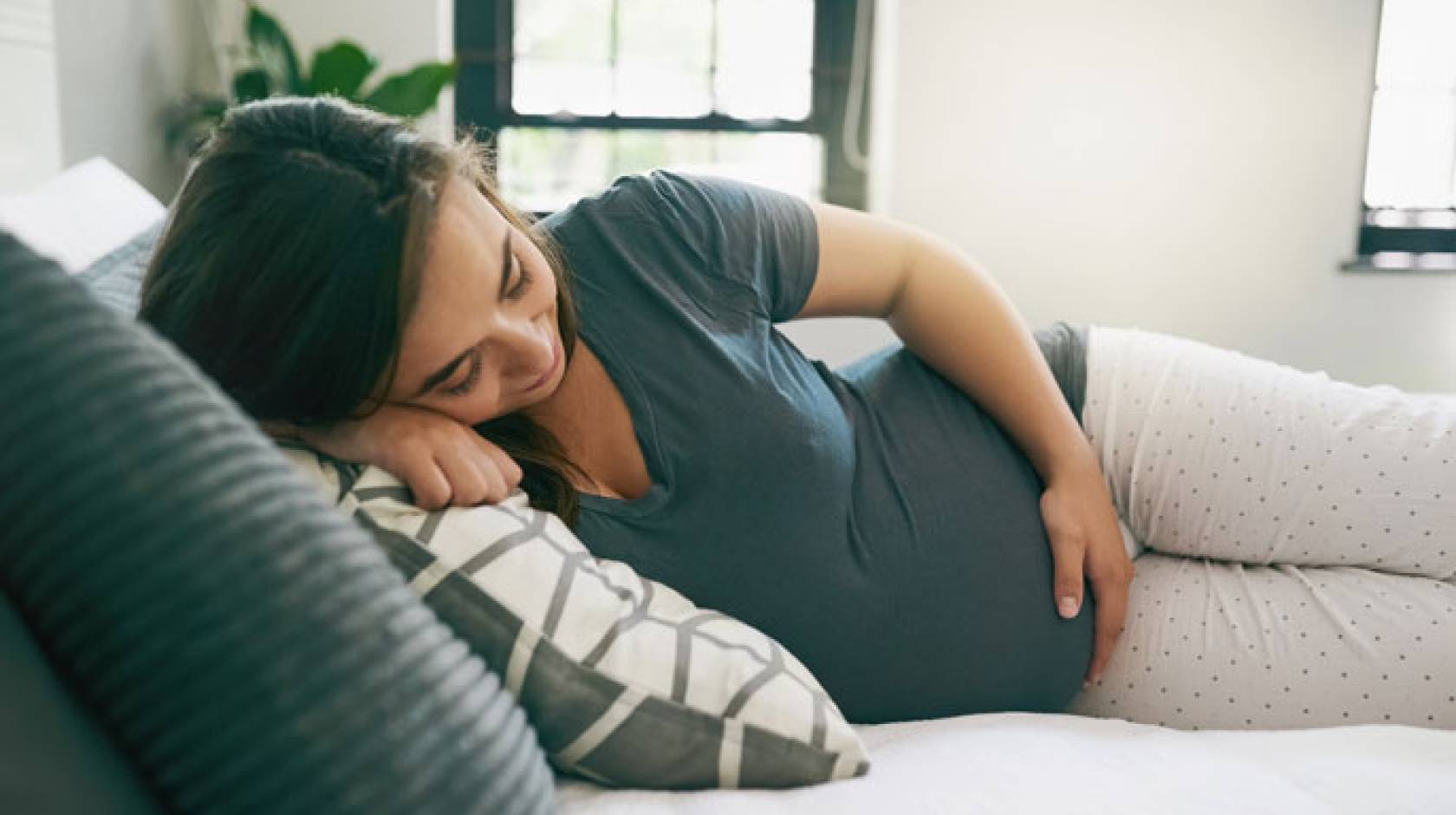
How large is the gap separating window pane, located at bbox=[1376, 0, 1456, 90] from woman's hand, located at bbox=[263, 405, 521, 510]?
340 cm

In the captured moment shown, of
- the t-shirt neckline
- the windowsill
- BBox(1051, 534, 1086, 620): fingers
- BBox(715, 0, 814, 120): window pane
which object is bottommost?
BBox(1051, 534, 1086, 620): fingers

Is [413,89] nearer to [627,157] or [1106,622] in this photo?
[627,157]

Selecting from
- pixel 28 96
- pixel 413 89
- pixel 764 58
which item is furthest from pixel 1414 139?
pixel 28 96

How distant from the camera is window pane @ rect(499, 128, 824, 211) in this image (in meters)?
3.27

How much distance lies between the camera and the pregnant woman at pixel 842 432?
80 cm

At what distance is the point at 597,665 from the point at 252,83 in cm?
234

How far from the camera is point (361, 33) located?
290cm

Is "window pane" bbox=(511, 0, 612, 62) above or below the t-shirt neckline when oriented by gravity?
above

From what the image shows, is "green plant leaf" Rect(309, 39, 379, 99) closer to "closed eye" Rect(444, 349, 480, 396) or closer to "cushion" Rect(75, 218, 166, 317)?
"cushion" Rect(75, 218, 166, 317)

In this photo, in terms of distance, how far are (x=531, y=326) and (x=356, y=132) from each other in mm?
187

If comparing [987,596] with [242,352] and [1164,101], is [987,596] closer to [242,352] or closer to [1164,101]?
[242,352]

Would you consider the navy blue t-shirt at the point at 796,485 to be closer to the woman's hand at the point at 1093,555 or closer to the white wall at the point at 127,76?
the woman's hand at the point at 1093,555

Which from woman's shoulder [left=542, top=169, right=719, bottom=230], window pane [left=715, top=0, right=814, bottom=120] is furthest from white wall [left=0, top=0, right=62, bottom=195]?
window pane [left=715, top=0, right=814, bottom=120]

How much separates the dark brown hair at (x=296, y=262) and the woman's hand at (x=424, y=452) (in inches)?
0.6
